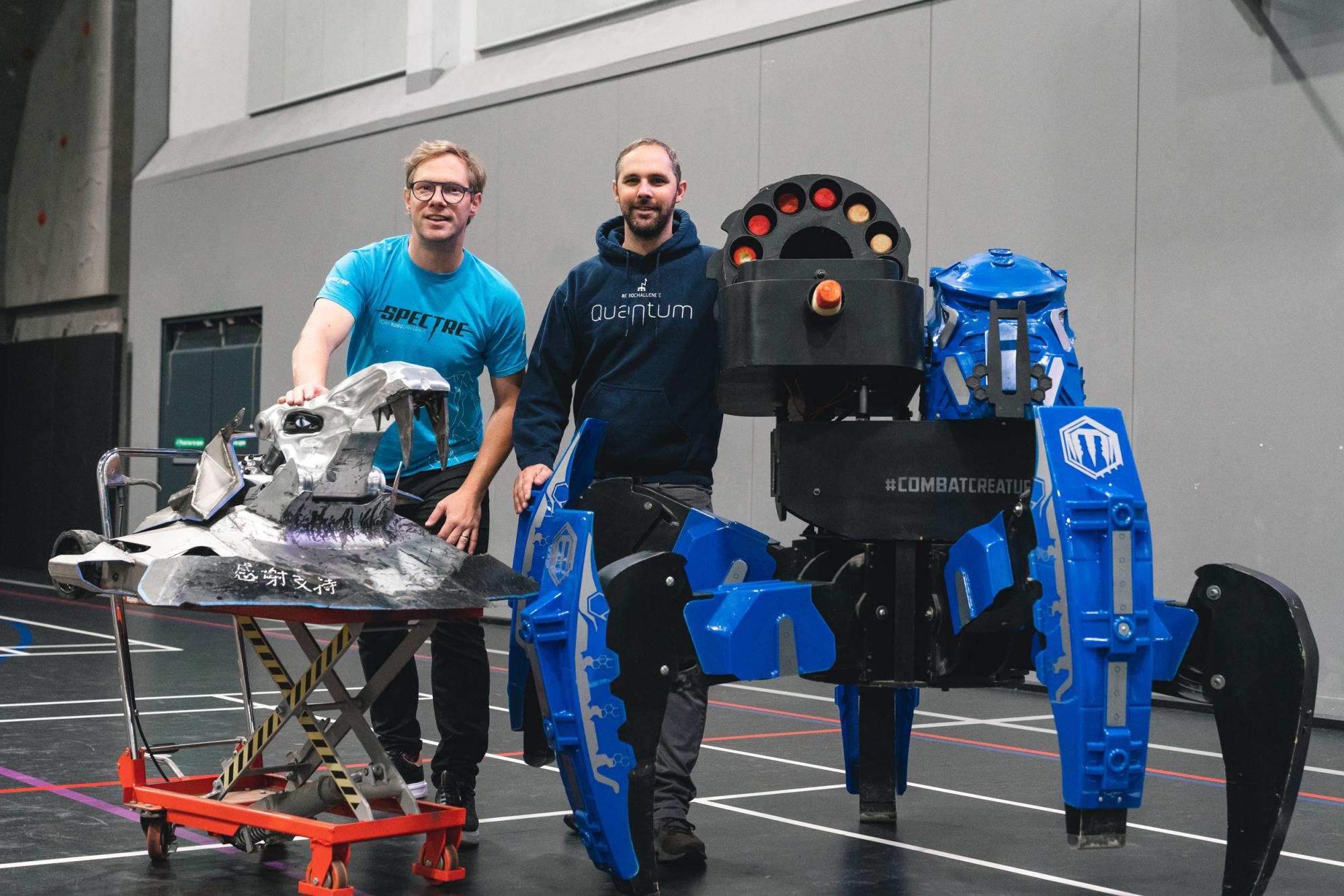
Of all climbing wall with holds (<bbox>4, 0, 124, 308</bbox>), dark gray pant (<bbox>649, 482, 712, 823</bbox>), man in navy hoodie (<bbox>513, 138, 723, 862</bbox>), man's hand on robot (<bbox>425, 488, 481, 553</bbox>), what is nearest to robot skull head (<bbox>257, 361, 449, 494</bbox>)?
man's hand on robot (<bbox>425, 488, 481, 553</bbox>)

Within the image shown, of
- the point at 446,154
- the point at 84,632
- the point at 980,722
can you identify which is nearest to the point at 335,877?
the point at 446,154

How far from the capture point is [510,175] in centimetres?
1341

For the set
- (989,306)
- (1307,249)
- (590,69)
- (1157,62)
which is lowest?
(989,306)

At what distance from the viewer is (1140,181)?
9062 millimetres

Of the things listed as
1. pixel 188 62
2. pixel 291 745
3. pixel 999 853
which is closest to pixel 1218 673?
pixel 999 853

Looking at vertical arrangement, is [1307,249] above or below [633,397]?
above

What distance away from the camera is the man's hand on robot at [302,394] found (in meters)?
3.96

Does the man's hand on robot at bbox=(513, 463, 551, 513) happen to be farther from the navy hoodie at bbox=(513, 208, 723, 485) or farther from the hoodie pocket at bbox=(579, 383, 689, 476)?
the hoodie pocket at bbox=(579, 383, 689, 476)

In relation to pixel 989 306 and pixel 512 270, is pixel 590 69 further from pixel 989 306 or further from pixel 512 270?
pixel 989 306

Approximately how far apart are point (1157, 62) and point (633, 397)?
5.75 metres

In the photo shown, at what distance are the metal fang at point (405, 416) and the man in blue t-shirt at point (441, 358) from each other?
51 cm

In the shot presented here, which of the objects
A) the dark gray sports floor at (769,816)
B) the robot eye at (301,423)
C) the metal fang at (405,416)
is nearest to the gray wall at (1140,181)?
the dark gray sports floor at (769,816)

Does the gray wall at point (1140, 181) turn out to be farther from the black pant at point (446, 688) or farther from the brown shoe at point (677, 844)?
the black pant at point (446, 688)

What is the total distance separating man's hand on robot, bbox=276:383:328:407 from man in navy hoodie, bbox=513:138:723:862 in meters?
0.70
